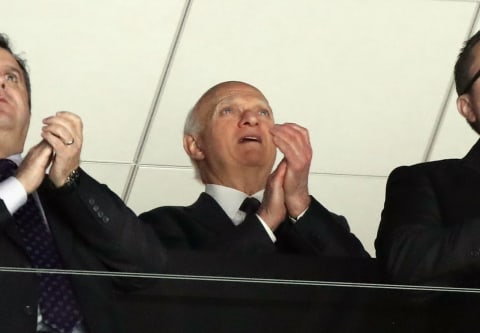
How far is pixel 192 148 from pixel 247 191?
21 cm

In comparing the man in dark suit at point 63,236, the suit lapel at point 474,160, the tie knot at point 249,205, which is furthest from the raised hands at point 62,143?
the suit lapel at point 474,160

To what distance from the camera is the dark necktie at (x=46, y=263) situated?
2.77 m

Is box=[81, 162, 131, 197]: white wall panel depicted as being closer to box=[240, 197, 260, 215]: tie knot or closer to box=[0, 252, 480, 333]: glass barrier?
box=[240, 197, 260, 215]: tie knot

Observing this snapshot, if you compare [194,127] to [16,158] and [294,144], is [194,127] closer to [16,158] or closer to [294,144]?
[294,144]

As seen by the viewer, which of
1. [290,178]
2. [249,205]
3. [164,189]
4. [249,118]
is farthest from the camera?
[164,189]

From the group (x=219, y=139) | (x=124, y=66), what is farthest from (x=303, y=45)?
(x=219, y=139)

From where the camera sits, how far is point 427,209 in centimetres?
304

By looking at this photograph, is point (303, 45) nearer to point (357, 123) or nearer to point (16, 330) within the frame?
point (357, 123)

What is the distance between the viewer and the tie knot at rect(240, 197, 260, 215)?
129 inches

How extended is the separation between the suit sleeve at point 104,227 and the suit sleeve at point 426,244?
452mm

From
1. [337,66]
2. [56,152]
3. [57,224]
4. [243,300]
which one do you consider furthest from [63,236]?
[337,66]

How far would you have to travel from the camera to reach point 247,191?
335cm

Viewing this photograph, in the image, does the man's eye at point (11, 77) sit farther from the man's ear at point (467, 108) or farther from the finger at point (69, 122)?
the man's ear at point (467, 108)

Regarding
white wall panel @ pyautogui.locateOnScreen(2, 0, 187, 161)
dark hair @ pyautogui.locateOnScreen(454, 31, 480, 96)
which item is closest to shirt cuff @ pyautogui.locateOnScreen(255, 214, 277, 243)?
dark hair @ pyautogui.locateOnScreen(454, 31, 480, 96)
